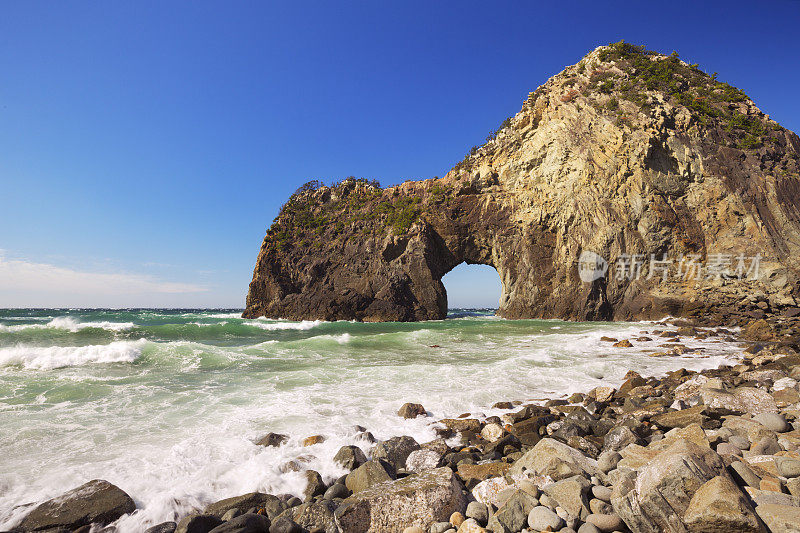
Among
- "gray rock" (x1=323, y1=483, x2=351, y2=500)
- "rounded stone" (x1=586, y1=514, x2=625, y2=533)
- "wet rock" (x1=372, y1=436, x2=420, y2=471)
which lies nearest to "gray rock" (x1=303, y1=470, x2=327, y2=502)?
"gray rock" (x1=323, y1=483, x2=351, y2=500)

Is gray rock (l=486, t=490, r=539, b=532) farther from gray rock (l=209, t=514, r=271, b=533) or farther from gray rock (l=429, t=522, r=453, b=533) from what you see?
gray rock (l=209, t=514, r=271, b=533)

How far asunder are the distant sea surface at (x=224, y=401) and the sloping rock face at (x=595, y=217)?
17.6m

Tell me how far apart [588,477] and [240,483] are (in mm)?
3815

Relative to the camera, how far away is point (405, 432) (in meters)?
5.61

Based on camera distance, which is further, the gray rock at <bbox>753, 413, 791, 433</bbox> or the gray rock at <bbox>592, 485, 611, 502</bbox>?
the gray rock at <bbox>753, 413, 791, 433</bbox>

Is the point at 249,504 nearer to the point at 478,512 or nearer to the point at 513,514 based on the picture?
the point at 478,512

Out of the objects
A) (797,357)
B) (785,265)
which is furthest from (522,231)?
(797,357)

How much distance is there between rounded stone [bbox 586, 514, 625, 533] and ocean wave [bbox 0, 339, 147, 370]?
14.3m

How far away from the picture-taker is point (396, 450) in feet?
15.6

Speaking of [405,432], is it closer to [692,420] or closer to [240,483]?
[240,483]

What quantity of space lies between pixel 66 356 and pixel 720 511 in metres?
16.8

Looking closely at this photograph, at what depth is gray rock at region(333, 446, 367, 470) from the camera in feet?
14.9

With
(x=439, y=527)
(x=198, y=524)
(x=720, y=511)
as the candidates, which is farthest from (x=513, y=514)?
(x=198, y=524)

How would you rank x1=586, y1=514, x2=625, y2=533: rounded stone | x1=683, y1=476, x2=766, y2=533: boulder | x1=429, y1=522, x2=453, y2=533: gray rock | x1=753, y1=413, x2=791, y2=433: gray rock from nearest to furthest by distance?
x1=683, y1=476, x2=766, y2=533: boulder, x1=586, y1=514, x2=625, y2=533: rounded stone, x1=429, y1=522, x2=453, y2=533: gray rock, x1=753, y1=413, x2=791, y2=433: gray rock
